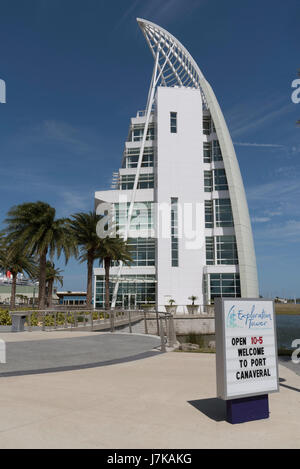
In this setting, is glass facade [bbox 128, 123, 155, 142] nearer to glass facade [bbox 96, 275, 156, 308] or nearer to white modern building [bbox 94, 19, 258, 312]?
white modern building [bbox 94, 19, 258, 312]

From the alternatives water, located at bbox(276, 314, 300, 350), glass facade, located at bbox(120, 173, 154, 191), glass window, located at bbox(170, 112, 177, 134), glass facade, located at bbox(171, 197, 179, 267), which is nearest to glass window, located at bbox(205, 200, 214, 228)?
glass facade, located at bbox(171, 197, 179, 267)

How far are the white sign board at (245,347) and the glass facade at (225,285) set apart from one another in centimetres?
4502

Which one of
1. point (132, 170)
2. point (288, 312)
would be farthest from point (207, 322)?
point (288, 312)

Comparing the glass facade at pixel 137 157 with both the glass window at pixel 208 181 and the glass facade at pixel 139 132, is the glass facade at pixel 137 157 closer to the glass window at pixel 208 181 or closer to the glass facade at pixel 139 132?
the glass facade at pixel 139 132

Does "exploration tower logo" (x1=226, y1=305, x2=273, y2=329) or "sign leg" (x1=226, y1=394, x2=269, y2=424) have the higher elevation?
"exploration tower logo" (x1=226, y1=305, x2=273, y2=329)

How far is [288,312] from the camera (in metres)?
120

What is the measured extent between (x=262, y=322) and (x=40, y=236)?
1101 inches

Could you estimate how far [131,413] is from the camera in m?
5.36

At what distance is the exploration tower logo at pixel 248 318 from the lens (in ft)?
17.5

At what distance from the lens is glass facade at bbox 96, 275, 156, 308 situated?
2010 inches

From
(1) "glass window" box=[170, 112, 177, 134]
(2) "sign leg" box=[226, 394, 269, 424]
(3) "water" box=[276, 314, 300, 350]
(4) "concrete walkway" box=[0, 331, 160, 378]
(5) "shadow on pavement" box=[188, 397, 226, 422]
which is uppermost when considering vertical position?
(1) "glass window" box=[170, 112, 177, 134]

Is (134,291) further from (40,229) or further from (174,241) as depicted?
(40,229)

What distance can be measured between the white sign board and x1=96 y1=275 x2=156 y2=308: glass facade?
45.7 m
